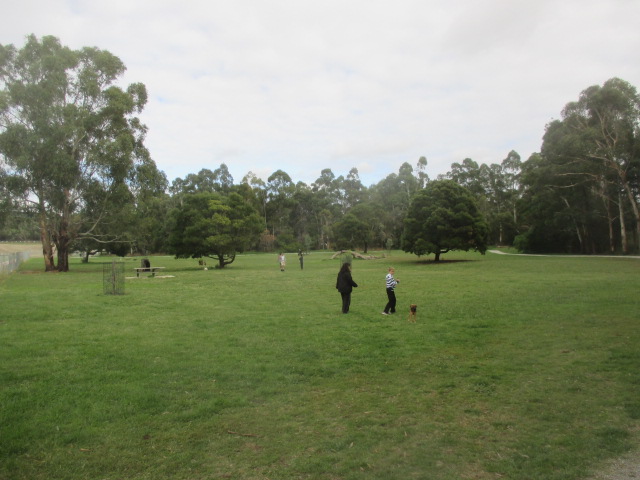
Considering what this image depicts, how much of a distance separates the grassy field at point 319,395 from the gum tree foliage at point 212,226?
24191mm

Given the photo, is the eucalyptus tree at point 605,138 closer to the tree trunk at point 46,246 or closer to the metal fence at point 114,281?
the metal fence at point 114,281

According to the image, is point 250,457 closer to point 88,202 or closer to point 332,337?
point 332,337

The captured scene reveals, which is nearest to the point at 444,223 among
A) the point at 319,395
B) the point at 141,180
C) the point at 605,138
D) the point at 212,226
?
the point at 605,138

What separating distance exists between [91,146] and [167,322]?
88.5ft

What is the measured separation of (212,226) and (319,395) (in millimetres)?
31996

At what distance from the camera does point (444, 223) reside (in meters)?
39.2

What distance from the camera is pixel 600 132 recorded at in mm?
37625

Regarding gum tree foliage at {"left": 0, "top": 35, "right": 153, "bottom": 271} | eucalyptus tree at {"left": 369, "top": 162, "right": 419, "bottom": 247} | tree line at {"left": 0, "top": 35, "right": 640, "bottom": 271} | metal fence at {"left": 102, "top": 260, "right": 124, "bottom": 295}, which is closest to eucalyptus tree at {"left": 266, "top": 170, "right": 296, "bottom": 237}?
eucalyptus tree at {"left": 369, "top": 162, "right": 419, "bottom": 247}

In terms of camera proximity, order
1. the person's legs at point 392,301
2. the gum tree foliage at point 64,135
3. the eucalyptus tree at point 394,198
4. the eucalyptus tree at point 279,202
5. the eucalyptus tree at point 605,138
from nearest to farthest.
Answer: the person's legs at point 392,301 → the gum tree foliage at point 64,135 → the eucalyptus tree at point 605,138 → the eucalyptus tree at point 394,198 → the eucalyptus tree at point 279,202

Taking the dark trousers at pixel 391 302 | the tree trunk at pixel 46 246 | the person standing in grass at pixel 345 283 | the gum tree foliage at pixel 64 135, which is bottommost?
the dark trousers at pixel 391 302

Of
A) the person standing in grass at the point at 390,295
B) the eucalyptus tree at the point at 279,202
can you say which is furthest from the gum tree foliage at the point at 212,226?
the eucalyptus tree at the point at 279,202

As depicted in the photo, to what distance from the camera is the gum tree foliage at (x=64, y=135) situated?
30.8m

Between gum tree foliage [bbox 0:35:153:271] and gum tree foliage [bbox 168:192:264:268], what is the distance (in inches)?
214

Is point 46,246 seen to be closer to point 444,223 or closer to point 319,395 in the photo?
point 444,223
